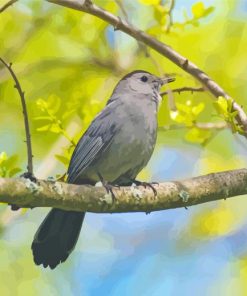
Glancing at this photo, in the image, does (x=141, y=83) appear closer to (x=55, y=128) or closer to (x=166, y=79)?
(x=166, y=79)

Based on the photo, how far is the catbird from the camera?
397cm

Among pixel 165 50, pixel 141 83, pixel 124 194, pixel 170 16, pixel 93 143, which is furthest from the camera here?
pixel 141 83

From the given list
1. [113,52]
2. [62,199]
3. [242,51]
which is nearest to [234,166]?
[242,51]

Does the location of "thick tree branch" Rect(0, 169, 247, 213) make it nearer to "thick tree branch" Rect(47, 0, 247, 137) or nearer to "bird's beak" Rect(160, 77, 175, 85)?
"thick tree branch" Rect(47, 0, 247, 137)

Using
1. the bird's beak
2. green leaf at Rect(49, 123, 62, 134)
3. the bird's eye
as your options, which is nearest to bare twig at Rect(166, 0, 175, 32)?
the bird's beak

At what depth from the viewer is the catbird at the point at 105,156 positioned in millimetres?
3971

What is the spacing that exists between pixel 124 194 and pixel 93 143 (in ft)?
2.78

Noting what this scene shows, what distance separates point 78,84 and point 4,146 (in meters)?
0.94

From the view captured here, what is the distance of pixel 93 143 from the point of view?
411cm

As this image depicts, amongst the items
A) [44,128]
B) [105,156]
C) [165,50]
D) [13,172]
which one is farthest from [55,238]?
[165,50]

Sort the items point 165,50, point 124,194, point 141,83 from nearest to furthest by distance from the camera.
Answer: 1. point 124,194
2. point 165,50
3. point 141,83

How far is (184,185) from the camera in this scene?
3.40 metres

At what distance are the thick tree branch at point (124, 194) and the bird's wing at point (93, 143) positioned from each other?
0.72m

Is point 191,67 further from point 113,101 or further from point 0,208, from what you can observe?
point 0,208
